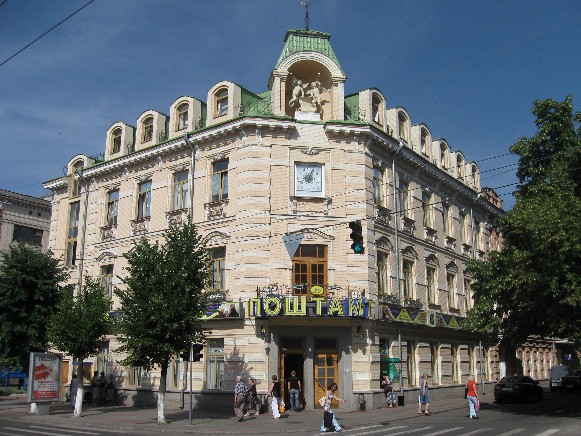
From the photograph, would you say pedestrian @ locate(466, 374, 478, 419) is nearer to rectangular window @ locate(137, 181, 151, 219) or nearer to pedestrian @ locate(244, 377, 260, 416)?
pedestrian @ locate(244, 377, 260, 416)

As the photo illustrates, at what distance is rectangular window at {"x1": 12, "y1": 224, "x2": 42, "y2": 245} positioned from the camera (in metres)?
47.7

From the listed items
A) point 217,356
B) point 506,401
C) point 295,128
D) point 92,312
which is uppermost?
point 295,128

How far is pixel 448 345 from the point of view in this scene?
32438mm

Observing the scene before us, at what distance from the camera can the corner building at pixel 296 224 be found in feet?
81.7

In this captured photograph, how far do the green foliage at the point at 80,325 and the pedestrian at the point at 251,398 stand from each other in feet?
20.9

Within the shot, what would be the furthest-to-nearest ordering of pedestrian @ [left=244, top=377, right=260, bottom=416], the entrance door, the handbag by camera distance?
the entrance door
pedestrian @ [left=244, top=377, right=260, bottom=416]
the handbag

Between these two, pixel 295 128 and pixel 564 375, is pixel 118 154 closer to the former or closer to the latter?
pixel 295 128

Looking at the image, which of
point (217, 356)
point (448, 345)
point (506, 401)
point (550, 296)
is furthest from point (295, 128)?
point (506, 401)

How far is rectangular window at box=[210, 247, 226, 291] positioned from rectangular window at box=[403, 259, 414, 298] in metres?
Result: 9.05

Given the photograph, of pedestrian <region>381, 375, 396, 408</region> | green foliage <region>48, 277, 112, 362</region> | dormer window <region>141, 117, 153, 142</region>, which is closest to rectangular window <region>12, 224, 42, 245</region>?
dormer window <region>141, 117, 153, 142</region>

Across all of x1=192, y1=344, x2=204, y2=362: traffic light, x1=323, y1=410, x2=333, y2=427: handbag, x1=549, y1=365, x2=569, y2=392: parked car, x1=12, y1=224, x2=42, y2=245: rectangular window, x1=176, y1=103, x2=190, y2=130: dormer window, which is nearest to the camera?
x1=323, y1=410, x2=333, y2=427: handbag

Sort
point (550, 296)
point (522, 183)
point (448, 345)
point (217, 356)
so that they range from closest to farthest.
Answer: point (550, 296), point (217, 356), point (522, 183), point (448, 345)

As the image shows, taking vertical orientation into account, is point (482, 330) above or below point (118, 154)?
Answer: below

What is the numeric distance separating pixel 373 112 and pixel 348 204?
18.6ft
